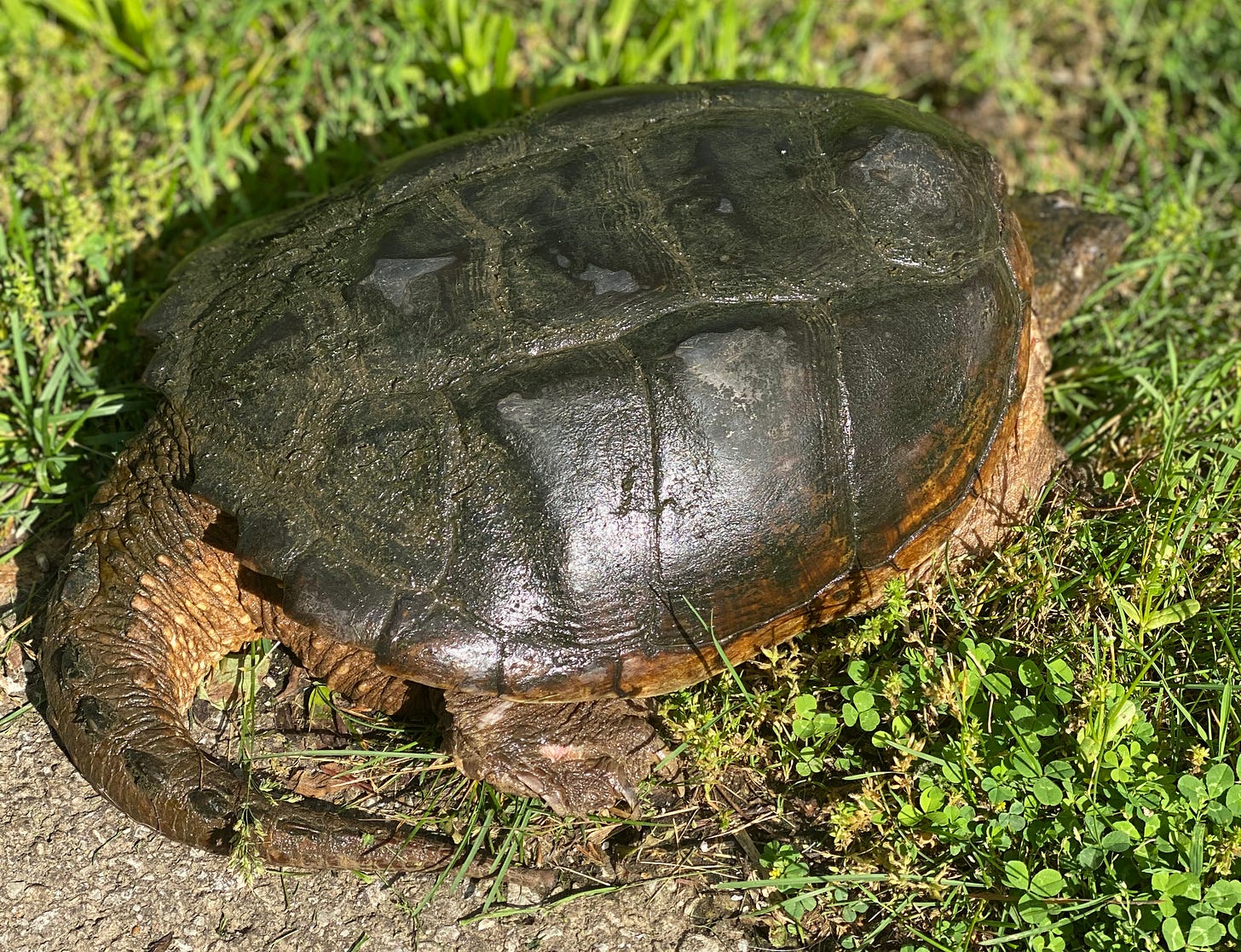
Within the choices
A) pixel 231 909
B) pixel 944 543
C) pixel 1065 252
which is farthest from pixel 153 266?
pixel 1065 252

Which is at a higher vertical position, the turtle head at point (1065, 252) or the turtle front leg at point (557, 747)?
the turtle head at point (1065, 252)

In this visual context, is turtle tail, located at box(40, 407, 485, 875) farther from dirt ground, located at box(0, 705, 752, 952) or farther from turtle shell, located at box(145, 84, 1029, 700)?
turtle shell, located at box(145, 84, 1029, 700)

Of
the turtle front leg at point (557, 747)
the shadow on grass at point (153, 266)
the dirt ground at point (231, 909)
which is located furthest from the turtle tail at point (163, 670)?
the shadow on grass at point (153, 266)

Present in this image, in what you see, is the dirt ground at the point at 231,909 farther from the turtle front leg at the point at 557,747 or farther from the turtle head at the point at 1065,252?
the turtle head at the point at 1065,252

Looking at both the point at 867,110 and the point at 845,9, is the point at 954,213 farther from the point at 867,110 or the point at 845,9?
the point at 845,9

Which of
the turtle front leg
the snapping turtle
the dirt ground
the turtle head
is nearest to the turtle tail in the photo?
the snapping turtle

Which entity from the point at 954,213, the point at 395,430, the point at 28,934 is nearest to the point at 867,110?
the point at 954,213
